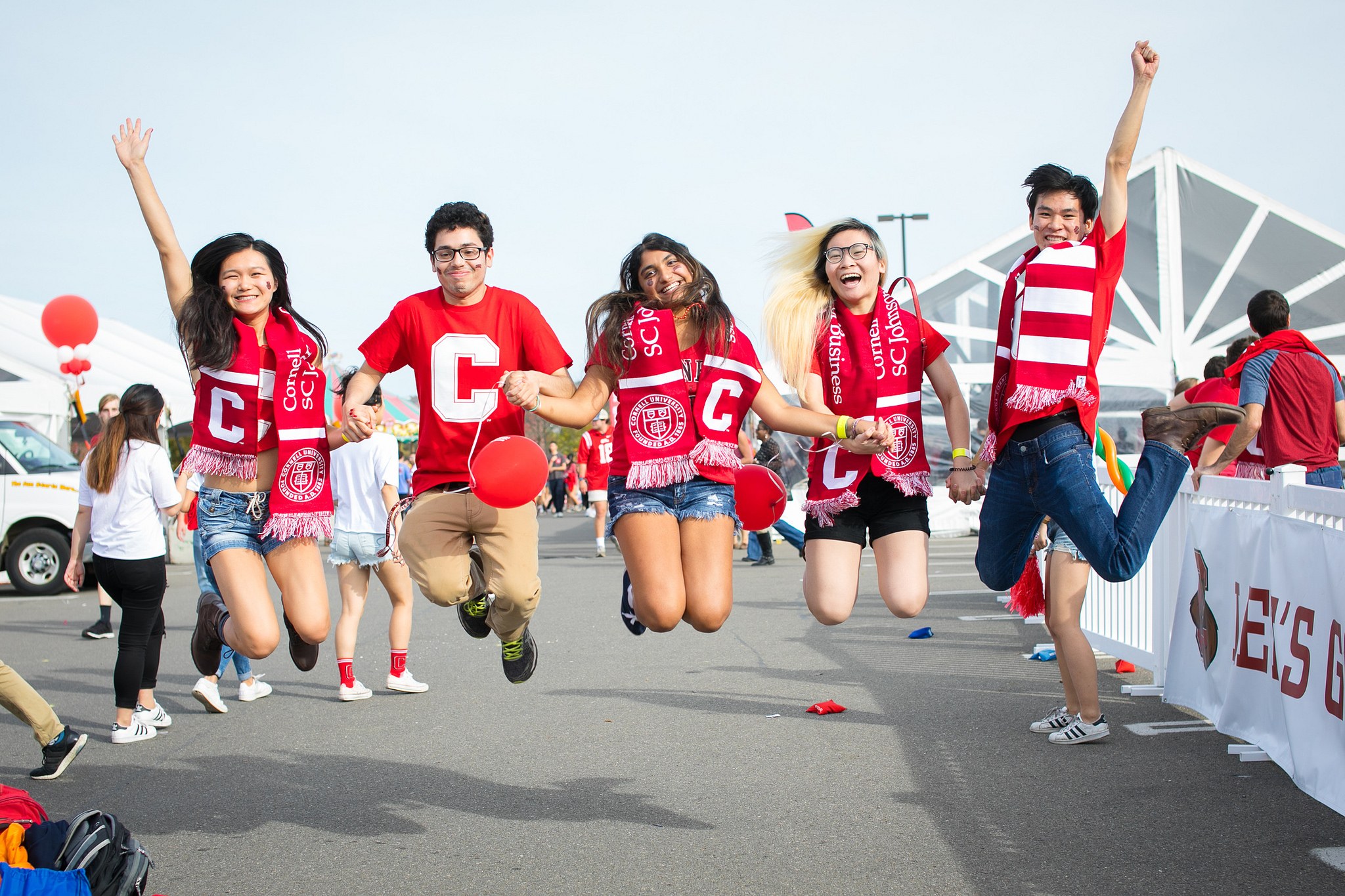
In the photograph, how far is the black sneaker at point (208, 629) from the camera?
5539 millimetres

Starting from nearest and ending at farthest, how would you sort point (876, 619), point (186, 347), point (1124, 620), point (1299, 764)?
point (1299, 764), point (186, 347), point (1124, 620), point (876, 619)

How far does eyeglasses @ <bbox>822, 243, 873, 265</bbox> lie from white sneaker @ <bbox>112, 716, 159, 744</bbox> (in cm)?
485

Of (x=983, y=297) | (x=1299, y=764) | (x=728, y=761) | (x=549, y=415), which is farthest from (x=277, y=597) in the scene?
(x=983, y=297)

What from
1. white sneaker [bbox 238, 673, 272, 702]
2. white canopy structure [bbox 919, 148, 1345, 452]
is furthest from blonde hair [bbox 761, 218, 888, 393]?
white canopy structure [bbox 919, 148, 1345, 452]

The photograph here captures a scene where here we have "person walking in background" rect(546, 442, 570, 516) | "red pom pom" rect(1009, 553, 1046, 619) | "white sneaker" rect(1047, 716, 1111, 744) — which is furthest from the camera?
"person walking in background" rect(546, 442, 570, 516)

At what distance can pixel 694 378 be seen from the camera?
4.68 metres

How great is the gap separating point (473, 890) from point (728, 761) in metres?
1.94

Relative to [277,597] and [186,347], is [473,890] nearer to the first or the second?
→ [186,347]

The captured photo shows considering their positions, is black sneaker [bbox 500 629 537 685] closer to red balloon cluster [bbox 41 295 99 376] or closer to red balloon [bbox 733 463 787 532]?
red balloon [bbox 733 463 787 532]

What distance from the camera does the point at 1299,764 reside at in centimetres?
448

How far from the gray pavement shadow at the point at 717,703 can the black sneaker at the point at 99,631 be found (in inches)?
211

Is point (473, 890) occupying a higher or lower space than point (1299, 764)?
lower

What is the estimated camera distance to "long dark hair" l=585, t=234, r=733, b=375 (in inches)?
183

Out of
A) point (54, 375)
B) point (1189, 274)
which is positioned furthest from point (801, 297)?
point (54, 375)
